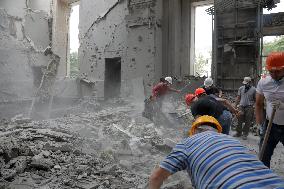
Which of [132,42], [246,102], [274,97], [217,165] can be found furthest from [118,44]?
[217,165]

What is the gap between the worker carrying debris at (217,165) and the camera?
1.37m

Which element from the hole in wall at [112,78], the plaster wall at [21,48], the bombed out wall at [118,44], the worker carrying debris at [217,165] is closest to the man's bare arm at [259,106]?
the worker carrying debris at [217,165]

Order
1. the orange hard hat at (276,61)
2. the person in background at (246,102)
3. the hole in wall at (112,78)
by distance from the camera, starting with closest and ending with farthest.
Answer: the orange hard hat at (276,61) → the person in background at (246,102) → the hole in wall at (112,78)

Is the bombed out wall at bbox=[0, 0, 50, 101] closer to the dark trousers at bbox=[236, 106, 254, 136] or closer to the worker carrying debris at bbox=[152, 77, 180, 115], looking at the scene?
the worker carrying debris at bbox=[152, 77, 180, 115]

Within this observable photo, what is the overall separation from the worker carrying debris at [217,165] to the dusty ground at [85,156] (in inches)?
94.1

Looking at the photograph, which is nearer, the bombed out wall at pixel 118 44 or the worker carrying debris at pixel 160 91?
the worker carrying debris at pixel 160 91

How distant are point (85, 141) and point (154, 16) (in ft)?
26.8

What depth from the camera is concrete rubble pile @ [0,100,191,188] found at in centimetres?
382

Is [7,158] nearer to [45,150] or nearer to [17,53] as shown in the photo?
[45,150]

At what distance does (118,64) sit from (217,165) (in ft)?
46.2

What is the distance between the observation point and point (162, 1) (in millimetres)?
13039

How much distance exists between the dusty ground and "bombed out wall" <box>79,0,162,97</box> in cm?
512

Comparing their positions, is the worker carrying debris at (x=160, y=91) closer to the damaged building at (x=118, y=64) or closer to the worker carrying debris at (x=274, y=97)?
the damaged building at (x=118, y=64)

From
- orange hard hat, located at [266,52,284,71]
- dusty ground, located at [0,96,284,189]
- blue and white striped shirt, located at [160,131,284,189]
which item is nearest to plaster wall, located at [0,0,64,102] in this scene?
dusty ground, located at [0,96,284,189]
